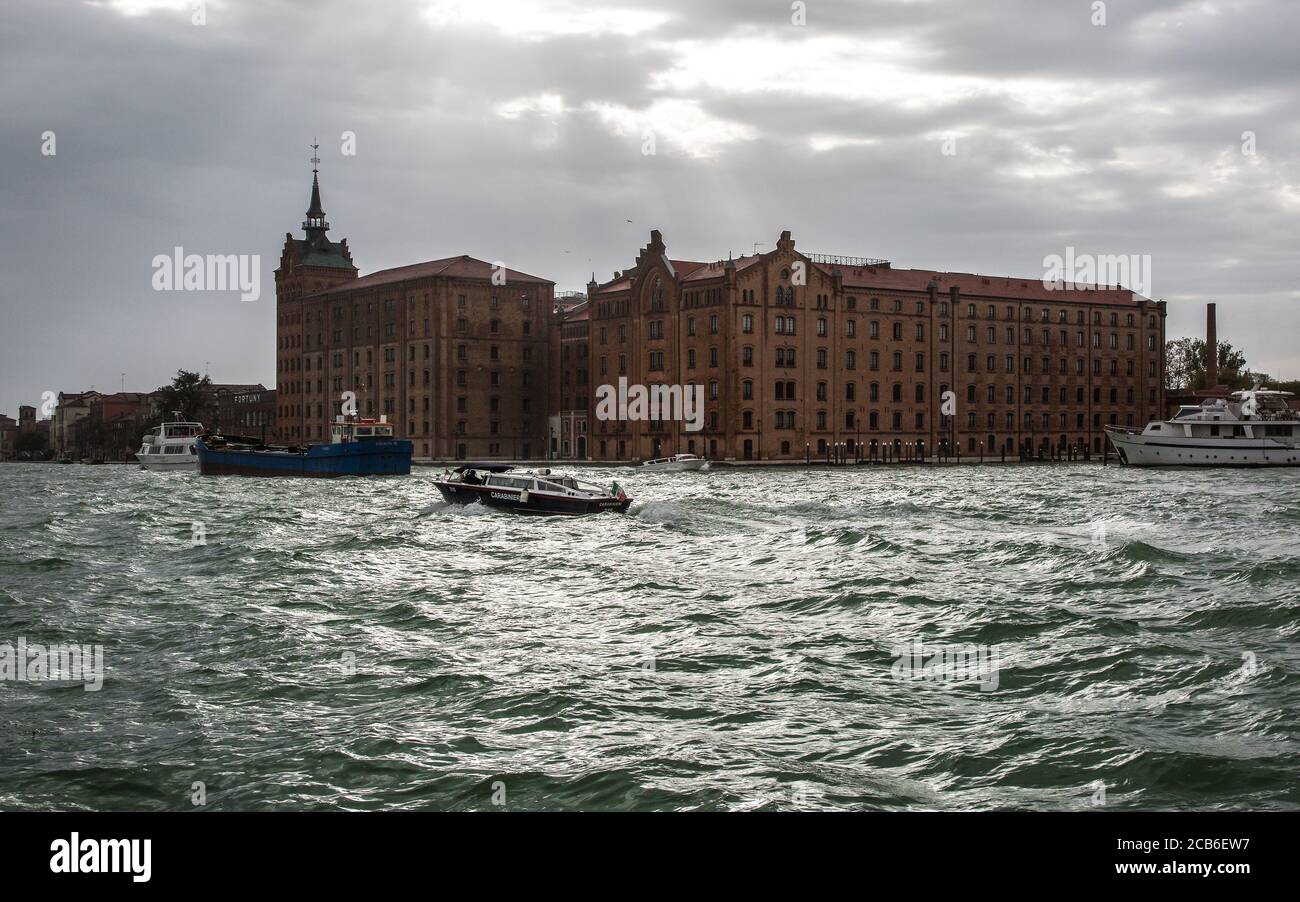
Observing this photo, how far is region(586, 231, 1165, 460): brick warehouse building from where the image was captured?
102 meters

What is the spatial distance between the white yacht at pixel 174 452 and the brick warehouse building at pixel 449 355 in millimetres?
21823

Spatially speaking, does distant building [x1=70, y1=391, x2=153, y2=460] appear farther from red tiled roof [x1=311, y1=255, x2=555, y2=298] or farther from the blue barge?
the blue barge

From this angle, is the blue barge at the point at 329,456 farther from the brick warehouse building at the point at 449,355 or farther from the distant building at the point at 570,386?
the distant building at the point at 570,386

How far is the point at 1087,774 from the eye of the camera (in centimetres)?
A: 1057

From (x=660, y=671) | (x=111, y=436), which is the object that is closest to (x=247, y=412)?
(x=111, y=436)

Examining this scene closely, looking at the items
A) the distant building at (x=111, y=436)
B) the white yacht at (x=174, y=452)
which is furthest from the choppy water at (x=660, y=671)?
the distant building at (x=111, y=436)

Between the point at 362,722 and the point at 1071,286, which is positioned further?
the point at 1071,286

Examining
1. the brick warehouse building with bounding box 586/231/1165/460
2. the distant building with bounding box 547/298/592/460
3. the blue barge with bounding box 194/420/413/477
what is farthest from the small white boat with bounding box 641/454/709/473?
the distant building with bounding box 547/298/592/460

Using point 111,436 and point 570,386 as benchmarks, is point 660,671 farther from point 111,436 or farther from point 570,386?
point 111,436

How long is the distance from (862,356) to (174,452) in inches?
2371

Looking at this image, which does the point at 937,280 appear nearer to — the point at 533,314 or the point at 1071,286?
the point at 1071,286

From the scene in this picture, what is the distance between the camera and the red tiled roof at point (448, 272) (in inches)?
4605

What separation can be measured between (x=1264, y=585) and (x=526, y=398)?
10161cm
